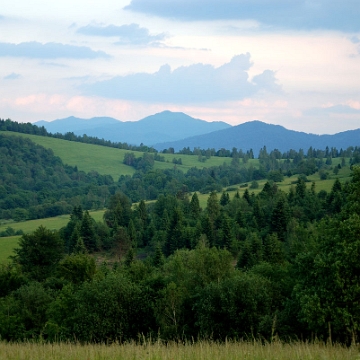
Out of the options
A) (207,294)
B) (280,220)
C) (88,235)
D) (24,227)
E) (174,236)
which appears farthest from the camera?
(24,227)

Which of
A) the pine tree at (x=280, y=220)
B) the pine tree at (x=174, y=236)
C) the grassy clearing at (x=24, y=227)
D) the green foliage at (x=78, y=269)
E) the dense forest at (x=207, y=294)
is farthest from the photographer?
the grassy clearing at (x=24, y=227)

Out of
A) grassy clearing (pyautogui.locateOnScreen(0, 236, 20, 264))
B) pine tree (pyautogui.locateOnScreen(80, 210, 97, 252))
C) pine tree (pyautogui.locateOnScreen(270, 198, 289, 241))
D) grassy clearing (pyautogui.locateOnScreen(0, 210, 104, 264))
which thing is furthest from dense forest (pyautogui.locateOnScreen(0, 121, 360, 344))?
grassy clearing (pyautogui.locateOnScreen(0, 210, 104, 264))

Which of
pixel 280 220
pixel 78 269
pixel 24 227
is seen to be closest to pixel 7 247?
pixel 24 227

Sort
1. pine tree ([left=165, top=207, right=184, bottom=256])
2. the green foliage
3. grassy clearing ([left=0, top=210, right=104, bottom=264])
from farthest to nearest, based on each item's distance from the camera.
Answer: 1. grassy clearing ([left=0, top=210, right=104, bottom=264])
2. pine tree ([left=165, top=207, right=184, bottom=256])
3. the green foliage

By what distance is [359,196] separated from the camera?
2309 cm

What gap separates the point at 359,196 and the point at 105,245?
78.8 m

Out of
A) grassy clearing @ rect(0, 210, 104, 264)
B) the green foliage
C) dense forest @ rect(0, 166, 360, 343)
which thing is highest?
dense forest @ rect(0, 166, 360, 343)

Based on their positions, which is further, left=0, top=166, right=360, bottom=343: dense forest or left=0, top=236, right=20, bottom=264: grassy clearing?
left=0, top=236, right=20, bottom=264: grassy clearing

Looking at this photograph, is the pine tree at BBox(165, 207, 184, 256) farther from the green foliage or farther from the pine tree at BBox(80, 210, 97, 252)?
the green foliage

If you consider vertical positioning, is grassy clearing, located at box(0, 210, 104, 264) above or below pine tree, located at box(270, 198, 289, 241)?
below

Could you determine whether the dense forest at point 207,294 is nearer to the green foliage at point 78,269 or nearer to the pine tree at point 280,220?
the green foliage at point 78,269

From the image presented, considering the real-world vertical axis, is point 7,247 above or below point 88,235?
below

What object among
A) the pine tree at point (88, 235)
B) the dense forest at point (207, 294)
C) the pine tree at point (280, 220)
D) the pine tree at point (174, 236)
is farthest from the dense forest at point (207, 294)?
the pine tree at point (88, 235)

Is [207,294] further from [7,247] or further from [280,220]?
[7,247]
